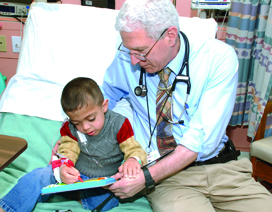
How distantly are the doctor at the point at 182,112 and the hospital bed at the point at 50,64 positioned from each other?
406mm

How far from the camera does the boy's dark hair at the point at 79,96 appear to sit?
1284 mm

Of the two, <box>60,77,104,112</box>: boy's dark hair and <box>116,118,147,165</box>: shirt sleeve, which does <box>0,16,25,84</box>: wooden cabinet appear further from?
<box>116,118,147,165</box>: shirt sleeve

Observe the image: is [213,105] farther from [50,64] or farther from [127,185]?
[50,64]

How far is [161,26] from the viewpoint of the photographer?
4.43 ft

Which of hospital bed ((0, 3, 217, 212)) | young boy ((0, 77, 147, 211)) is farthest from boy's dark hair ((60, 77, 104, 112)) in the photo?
hospital bed ((0, 3, 217, 212))

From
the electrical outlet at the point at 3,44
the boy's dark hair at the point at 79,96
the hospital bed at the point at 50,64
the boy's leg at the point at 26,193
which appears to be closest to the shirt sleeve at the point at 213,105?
the boy's dark hair at the point at 79,96

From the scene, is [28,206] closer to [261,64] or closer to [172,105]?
[172,105]

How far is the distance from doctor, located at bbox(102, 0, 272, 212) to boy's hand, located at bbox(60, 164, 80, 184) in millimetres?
182

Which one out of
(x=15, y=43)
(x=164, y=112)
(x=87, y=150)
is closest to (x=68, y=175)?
(x=87, y=150)

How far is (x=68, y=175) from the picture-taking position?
1.32m

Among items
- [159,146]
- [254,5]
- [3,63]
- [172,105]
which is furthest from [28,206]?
[254,5]

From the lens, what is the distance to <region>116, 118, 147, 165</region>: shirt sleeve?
141cm

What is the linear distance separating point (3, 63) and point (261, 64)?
2434 millimetres

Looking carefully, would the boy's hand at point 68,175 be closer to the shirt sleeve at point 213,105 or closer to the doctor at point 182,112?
the doctor at point 182,112
